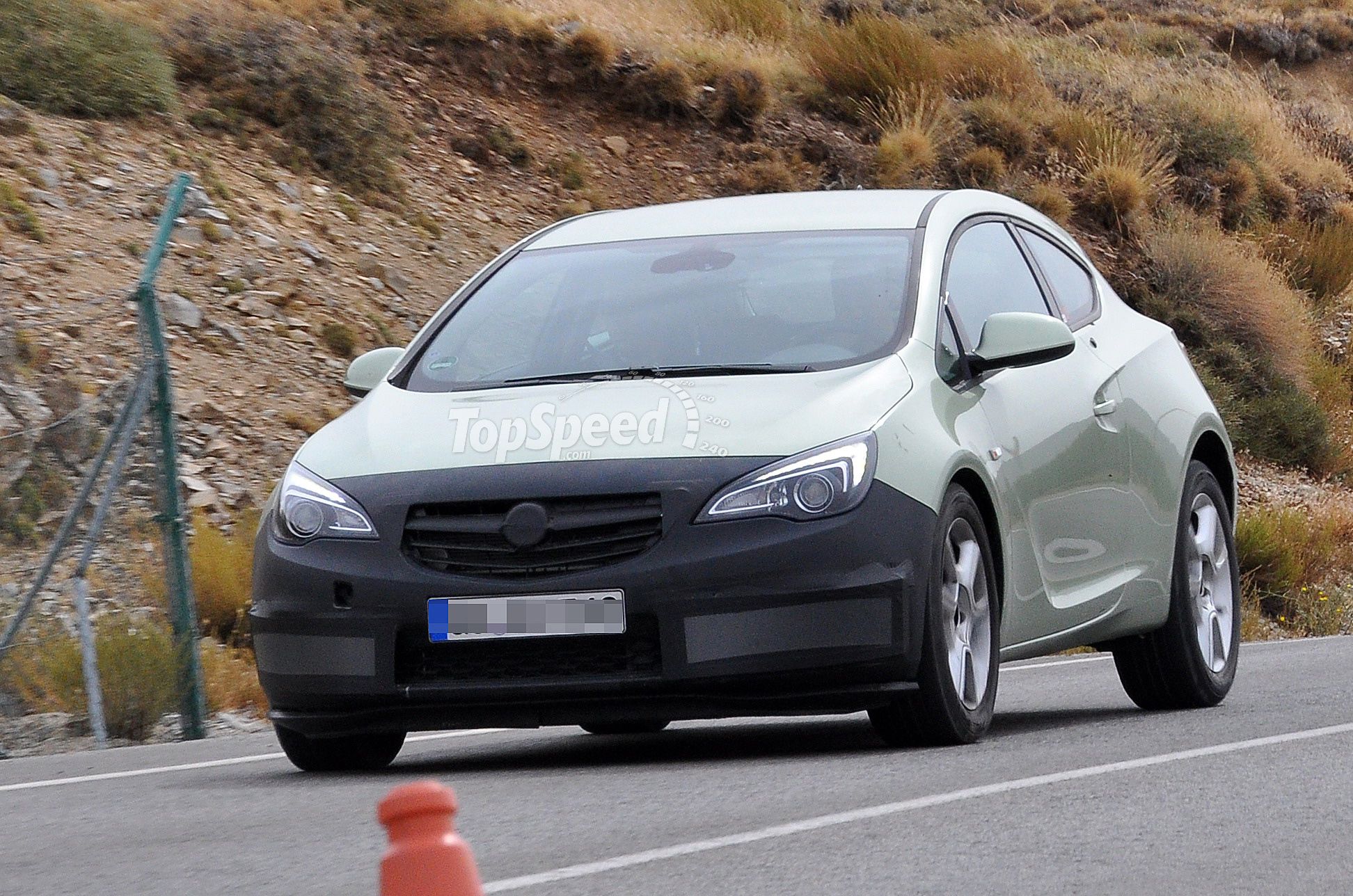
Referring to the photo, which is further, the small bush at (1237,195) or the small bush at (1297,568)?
the small bush at (1237,195)

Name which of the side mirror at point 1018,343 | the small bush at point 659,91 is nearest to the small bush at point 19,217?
the small bush at point 659,91

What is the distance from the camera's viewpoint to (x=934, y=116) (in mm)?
27797

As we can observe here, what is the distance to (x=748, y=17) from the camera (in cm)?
3036

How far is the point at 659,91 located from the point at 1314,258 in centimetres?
921

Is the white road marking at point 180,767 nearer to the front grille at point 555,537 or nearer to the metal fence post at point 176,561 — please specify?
the metal fence post at point 176,561

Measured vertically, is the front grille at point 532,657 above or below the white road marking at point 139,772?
above

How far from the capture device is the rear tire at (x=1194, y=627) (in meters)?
8.58

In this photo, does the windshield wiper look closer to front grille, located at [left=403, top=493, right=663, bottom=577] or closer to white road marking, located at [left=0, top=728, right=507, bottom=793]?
front grille, located at [left=403, top=493, right=663, bottom=577]

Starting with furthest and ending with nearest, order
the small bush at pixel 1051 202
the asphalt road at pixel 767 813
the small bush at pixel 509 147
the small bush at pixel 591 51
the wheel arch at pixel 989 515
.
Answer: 1. the small bush at pixel 1051 202
2. the small bush at pixel 591 51
3. the small bush at pixel 509 147
4. the wheel arch at pixel 989 515
5. the asphalt road at pixel 767 813

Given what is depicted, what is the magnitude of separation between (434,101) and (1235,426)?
353 inches

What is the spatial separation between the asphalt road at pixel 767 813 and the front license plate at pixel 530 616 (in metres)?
0.43

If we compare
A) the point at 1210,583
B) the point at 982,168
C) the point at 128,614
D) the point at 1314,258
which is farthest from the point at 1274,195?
the point at 128,614

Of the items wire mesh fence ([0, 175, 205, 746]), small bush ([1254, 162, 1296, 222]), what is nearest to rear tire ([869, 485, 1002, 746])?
wire mesh fence ([0, 175, 205, 746])

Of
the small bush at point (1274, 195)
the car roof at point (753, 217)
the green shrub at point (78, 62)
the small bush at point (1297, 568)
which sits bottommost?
the small bush at point (1274, 195)
